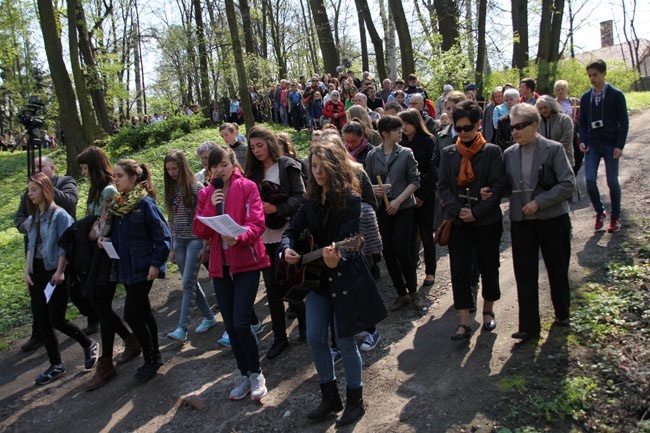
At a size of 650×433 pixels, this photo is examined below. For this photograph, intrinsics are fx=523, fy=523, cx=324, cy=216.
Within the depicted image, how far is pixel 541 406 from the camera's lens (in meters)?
3.65

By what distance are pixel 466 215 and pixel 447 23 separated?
611 inches

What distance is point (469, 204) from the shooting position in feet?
15.3

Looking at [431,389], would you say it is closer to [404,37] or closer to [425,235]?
[425,235]

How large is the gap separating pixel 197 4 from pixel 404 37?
48.0 ft

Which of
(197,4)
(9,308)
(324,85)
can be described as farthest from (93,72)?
(9,308)

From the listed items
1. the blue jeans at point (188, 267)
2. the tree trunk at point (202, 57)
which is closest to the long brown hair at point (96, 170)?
the blue jeans at point (188, 267)

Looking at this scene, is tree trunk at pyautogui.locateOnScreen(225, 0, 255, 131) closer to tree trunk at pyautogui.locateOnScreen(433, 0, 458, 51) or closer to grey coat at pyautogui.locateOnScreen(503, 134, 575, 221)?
tree trunk at pyautogui.locateOnScreen(433, 0, 458, 51)

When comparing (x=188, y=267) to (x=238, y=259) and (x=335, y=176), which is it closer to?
(x=238, y=259)

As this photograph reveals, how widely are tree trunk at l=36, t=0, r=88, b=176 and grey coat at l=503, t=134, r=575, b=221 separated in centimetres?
1321

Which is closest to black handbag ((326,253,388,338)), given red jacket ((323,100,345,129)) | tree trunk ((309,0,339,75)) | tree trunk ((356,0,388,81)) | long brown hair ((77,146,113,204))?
long brown hair ((77,146,113,204))

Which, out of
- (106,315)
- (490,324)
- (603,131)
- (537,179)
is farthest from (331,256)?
(603,131)

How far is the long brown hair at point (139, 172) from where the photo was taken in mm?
5041

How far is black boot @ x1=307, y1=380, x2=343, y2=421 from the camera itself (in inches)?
156

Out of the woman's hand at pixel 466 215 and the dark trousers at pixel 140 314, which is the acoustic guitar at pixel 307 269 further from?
the dark trousers at pixel 140 314
